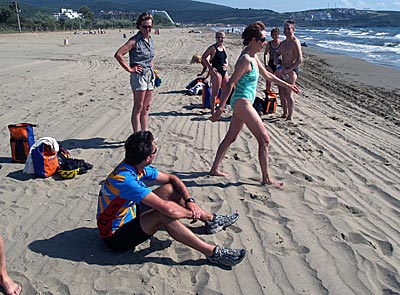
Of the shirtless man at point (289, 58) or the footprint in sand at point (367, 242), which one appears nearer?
the footprint in sand at point (367, 242)

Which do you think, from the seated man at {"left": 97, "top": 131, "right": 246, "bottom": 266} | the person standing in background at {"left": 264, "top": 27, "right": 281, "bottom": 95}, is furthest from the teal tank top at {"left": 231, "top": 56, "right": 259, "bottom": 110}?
the person standing in background at {"left": 264, "top": 27, "right": 281, "bottom": 95}

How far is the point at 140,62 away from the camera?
18.8 ft

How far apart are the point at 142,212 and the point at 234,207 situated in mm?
1171

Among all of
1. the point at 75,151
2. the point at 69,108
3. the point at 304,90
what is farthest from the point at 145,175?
the point at 304,90

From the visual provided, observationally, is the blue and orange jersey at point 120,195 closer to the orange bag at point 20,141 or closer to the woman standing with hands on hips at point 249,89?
the woman standing with hands on hips at point 249,89

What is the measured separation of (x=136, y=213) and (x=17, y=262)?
1.04 m

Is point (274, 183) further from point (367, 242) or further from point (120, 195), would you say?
point (120, 195)

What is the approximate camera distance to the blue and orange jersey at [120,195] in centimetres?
302

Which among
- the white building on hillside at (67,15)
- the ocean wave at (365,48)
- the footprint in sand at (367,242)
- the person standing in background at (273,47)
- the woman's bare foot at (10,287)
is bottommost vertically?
the footprint in sand at (367,242)

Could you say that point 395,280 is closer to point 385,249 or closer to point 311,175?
point 385,249

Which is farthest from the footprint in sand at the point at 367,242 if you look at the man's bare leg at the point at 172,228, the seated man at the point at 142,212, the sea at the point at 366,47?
the sea at the point at 366,47

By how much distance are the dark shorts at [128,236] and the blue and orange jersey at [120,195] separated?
0.16 feet

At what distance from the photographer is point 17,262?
3262 millimetres

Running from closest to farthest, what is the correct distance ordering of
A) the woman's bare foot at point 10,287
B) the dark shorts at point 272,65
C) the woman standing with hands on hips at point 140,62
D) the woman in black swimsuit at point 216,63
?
1. the woman's bare foot at point 10,287
2. the woman standing with hands on hips at point 140,62
3. the woman in black swimsuit at point 216,63
4. the dark shorts at point 272,65
